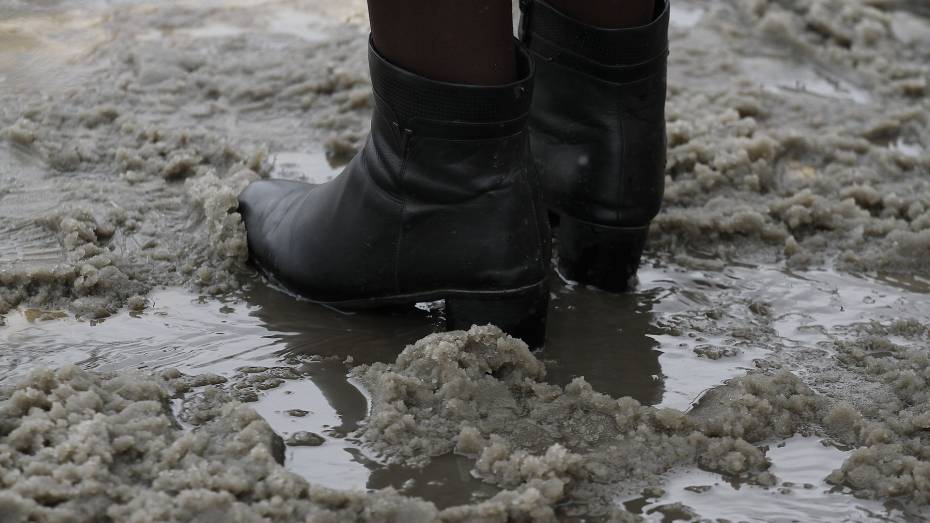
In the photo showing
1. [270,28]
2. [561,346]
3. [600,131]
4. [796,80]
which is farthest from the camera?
[270,28]

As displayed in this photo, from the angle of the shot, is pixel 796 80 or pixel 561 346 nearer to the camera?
pixel 561 346

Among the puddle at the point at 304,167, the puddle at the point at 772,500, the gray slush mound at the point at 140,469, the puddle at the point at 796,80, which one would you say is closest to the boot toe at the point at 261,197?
the puddle at the point at 304,167

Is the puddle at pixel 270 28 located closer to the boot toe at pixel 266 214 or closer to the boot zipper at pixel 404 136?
the boot toe at pixel 266 214

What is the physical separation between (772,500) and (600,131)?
771 millimetres

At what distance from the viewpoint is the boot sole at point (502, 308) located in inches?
65.9

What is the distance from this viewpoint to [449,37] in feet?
5.04

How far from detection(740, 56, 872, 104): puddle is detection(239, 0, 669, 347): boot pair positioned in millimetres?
1305

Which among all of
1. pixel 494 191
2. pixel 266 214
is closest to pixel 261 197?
pixel 266 214

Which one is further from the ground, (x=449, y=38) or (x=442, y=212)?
(x=449, y=38)

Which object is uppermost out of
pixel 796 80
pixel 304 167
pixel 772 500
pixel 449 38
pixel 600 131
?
pixel 449 38

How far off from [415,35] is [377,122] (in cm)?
19

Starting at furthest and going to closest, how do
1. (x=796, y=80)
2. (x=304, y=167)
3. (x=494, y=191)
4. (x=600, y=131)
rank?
(x=796, y=80) → (x=304, y=167) → (x=600, y=131) → (x=494, y=191)

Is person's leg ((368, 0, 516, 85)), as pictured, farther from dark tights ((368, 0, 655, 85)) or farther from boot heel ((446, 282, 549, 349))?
boot heel ((446, 282, 549, 349))

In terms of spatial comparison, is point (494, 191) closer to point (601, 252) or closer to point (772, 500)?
point (601, 252)
